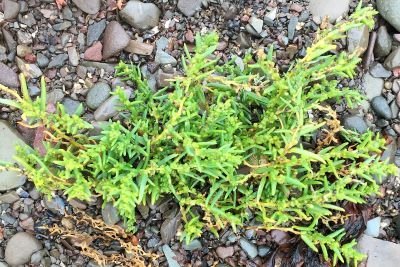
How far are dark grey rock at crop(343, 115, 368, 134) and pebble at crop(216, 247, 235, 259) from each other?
913 mm

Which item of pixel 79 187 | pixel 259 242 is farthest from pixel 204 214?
pixel 79 187

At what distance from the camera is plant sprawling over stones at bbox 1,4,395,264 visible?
267cm

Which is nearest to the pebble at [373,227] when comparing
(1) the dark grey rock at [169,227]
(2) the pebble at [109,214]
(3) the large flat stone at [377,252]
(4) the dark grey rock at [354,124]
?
(3) the large flat stone at [377,252]

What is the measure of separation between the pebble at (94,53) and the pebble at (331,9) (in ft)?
3.95

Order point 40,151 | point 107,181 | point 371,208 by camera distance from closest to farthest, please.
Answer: point 107,181, point 40,151, point 371,208

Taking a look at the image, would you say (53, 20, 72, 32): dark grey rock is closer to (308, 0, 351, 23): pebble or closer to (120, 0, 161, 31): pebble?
(120, 0, 161, 31): pebble

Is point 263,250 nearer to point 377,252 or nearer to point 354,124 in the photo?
point 377,252

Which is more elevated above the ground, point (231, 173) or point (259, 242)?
point (231, 173)

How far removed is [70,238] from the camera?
10.7 feet

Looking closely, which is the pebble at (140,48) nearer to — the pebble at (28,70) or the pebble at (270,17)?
the pebble at (28,70)

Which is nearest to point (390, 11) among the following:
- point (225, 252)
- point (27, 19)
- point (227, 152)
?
point (227, 152)

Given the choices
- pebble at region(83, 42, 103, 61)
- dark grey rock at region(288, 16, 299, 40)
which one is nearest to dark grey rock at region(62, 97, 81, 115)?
pebble at region(83, 42, 103, 61)

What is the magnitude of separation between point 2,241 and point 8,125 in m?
0.64

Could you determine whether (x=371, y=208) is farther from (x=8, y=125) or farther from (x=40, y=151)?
(x=8, y=125)
